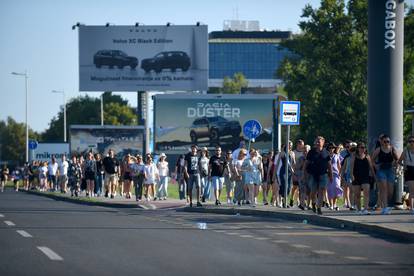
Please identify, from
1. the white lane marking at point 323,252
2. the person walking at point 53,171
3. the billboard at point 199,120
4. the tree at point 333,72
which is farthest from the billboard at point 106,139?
the white lane marking at point 323,252

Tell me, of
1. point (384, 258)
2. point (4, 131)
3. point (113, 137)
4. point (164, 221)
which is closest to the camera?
point (384, 258)

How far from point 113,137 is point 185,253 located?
141 ft

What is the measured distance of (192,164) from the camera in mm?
29422

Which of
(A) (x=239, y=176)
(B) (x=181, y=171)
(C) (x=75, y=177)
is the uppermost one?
(B) (x=181, y=171)

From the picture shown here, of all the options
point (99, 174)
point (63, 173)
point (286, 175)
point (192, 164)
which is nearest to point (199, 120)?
point (63, 173)

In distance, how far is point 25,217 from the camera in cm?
2367

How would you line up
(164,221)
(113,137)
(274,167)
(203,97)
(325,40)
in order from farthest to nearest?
(325,40)
(113,137)
(203,97)
(274,167)
(164,221)

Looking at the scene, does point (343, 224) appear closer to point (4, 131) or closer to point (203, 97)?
point (203, 97)

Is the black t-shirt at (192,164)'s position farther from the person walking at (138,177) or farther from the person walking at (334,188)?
the person walking at (138,177)

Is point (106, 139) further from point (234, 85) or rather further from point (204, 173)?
point (234, 85)

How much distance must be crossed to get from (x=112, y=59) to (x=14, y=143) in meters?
104

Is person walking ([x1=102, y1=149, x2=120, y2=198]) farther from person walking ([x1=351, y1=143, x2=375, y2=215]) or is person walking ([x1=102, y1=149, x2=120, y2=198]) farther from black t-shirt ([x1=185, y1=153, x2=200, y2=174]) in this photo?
person walking ([x1=351, y1=143, x2=375, y2=215])

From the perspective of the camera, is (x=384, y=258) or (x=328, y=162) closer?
(x=384, y=258)

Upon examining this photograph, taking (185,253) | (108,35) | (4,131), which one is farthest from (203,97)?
(4,131)
